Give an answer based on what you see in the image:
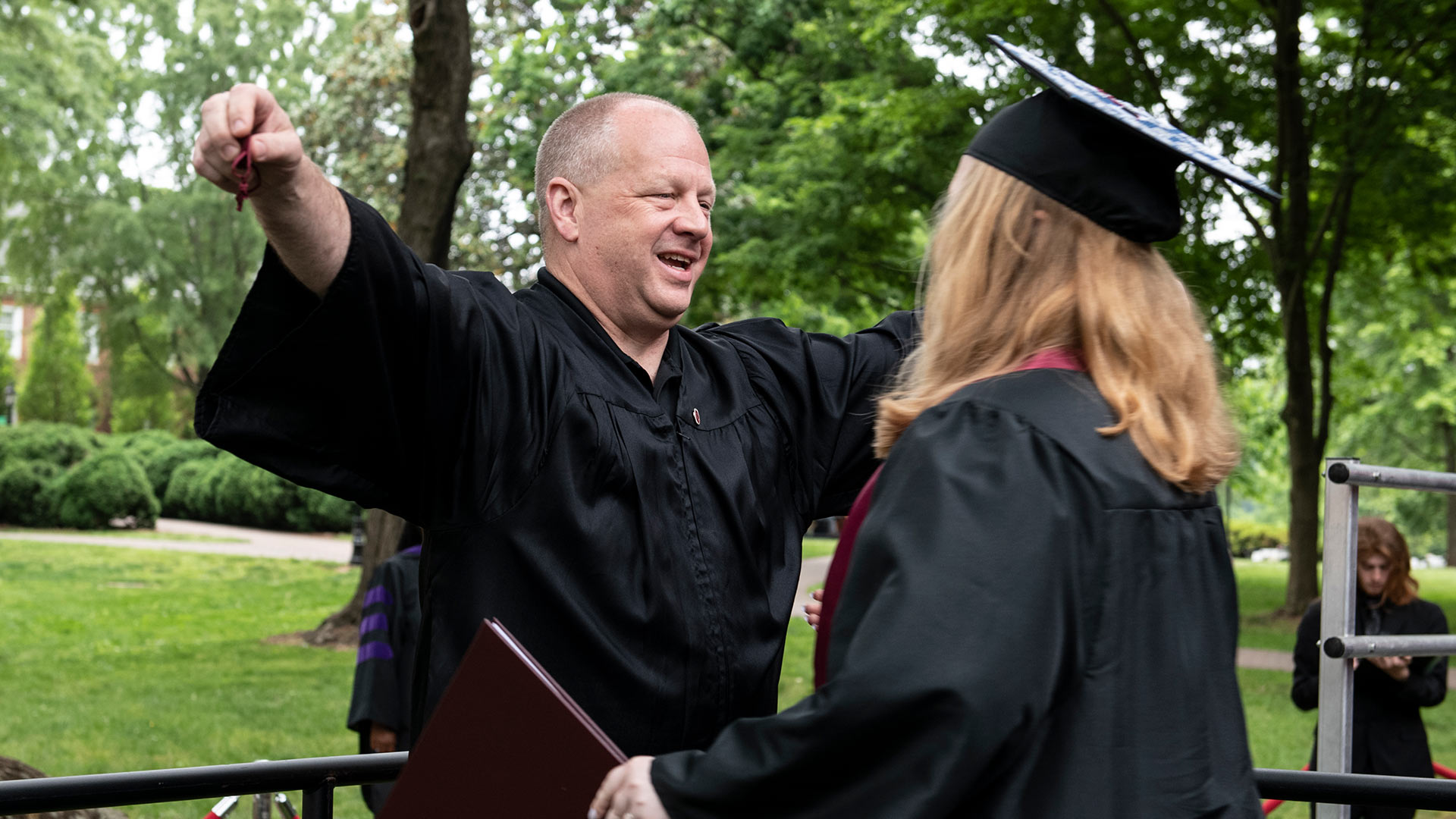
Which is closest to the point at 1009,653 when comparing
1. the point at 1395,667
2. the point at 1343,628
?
the point at 1343,628

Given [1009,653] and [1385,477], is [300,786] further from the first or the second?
[1385,477]

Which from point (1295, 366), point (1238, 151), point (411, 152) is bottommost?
point (1295, 366)

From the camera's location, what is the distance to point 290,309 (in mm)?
2045

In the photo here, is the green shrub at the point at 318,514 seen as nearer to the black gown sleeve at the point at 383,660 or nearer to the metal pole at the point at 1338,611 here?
the black gown sleeve at the point at 383,660

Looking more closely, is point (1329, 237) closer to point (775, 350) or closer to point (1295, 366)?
point (1295, 366)

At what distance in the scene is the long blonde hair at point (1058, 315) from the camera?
182 centimetres

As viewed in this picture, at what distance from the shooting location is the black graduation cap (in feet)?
6.12

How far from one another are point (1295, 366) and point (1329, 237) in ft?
7.60

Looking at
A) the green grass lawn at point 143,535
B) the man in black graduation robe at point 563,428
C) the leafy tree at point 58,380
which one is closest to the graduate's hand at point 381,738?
the man in black graduation robe at point 563,428

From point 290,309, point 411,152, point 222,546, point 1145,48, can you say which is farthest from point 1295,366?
point 222,546

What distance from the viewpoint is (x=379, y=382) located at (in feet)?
6.95

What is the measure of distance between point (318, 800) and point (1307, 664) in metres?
5.51

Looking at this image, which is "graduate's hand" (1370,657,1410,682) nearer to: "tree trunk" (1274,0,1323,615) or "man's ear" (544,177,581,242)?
"man's ear" (544,177,581,242)

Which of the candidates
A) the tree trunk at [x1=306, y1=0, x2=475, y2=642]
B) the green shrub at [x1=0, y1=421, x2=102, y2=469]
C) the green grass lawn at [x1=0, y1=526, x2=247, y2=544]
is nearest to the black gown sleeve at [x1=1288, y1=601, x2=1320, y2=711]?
the tree trunk at [x1=306, y1=0, x2=475, y2=642]
